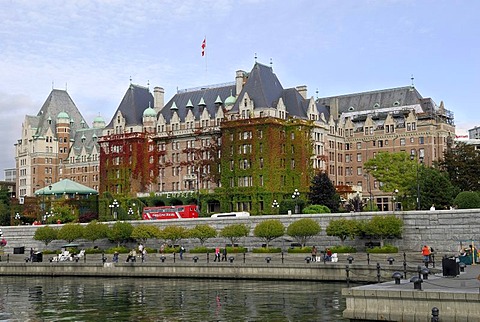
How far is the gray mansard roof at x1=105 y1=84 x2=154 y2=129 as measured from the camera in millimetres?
132250

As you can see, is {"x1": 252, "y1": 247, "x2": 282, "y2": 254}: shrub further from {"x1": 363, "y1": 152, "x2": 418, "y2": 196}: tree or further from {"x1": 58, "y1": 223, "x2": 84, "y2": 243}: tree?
{"x1": 363, "y1": 152, "x2": 418, "y2": 196}: tree

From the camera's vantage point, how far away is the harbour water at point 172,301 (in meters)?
40.4

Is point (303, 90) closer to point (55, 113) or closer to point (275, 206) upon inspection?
point (275, 206)

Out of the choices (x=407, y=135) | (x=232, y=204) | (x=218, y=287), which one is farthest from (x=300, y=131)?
(x=218, y=287)

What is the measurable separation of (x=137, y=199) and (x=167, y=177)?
6.94 metres

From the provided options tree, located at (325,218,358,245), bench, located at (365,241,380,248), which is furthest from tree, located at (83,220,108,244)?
bench, located at (365,241,380,248)

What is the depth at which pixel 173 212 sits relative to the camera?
100812 mm

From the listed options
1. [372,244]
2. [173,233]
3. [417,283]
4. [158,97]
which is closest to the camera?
[417,283]

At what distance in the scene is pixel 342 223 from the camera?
73.4 m

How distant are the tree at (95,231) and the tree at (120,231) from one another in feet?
3.59

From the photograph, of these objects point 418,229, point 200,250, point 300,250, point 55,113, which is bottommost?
point 200,250

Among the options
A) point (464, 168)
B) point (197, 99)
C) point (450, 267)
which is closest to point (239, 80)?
point (197, 99)

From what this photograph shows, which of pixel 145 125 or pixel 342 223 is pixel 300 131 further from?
pixel 342 223

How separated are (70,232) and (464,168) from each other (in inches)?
2301
